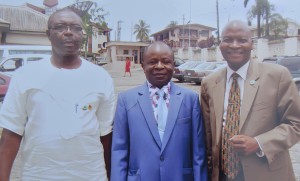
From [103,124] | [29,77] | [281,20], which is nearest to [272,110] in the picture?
[103,124]

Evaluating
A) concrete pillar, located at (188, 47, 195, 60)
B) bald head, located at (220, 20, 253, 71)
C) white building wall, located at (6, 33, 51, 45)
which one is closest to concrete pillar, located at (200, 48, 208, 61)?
concrete pillar, located at (188, 47, 195, 60)

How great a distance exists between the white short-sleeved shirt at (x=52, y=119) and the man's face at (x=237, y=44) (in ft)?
2.92

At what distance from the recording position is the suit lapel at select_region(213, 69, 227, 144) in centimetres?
228

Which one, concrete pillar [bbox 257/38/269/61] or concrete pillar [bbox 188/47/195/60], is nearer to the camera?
concrete pillar [bbox 257/38/269/61]

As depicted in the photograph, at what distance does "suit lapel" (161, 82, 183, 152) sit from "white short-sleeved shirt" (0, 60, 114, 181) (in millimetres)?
433

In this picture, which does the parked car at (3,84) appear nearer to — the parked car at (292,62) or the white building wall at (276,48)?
the parked car at (292,62)

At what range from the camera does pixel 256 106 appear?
220cm

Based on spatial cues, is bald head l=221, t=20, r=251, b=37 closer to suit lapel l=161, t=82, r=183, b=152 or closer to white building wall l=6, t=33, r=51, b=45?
suit lapel l=161, t=82, r=183, b=152

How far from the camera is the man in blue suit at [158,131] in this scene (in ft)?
7.04

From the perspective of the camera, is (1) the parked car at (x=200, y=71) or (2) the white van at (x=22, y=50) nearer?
(2) the white van at (x=22, y=50)

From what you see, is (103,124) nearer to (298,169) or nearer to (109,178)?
(109,178)

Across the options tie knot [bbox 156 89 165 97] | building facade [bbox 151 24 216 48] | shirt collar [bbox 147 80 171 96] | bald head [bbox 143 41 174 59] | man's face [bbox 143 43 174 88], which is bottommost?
tie knot [bbox 156 89 165 97]

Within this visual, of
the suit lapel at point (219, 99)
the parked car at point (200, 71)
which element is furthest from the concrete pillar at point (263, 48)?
the suit lapel at point (219, 99)

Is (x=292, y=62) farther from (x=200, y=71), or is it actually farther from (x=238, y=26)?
(x=238, y=26)
